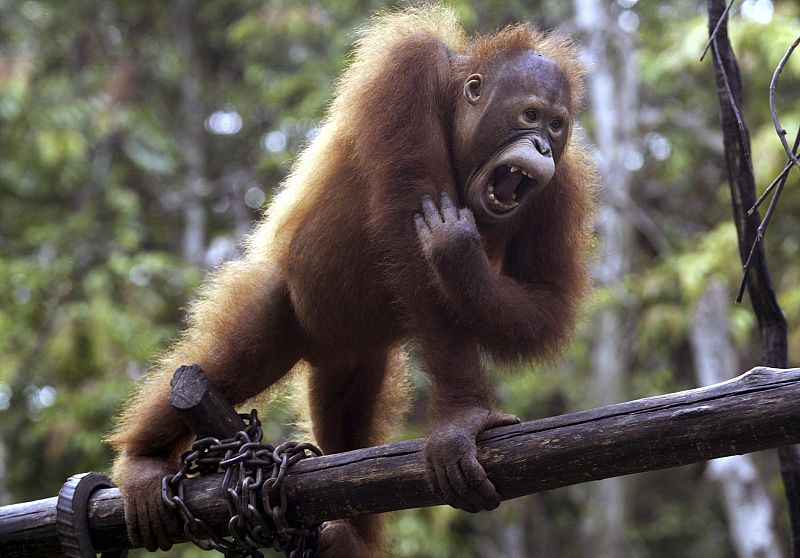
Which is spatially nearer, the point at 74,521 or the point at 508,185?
the point at 74,521

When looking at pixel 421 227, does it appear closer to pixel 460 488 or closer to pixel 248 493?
pixel 460 488

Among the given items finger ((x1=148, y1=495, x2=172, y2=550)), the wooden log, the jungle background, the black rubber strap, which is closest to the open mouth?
the wooden log

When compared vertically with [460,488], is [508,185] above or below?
above

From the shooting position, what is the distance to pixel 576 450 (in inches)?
90.4

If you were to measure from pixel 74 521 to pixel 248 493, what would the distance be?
1.91ft

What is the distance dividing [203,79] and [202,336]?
7578 mm

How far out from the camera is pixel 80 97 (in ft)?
28.7

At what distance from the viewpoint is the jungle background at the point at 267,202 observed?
20.9 feet

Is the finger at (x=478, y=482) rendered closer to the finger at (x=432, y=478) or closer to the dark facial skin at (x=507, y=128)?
the finger at (x=432, y=478)

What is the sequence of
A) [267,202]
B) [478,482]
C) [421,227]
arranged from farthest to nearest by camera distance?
[267,202] → [421,227] → [478,482]

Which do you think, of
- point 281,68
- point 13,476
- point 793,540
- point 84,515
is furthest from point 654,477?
point 84,515

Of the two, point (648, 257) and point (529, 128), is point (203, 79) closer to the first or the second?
point (648, 257)

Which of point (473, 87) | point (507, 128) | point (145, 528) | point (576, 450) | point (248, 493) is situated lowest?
point (145, 528)

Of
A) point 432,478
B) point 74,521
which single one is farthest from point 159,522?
point 432,478
